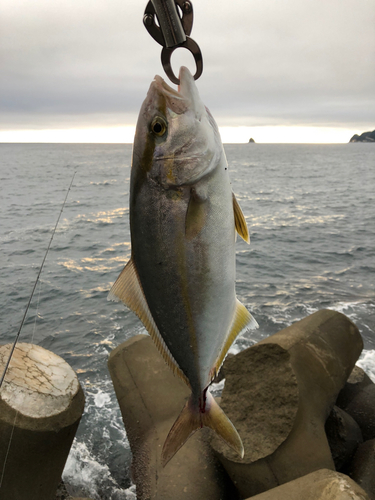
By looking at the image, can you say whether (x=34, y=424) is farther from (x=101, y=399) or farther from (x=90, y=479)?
(x=101, y=399)

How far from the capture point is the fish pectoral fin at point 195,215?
1.85 metres

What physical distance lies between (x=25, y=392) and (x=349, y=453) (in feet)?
13.8

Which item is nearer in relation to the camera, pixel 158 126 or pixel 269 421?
pixel 158 126

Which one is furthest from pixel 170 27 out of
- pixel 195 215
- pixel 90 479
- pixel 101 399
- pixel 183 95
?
pixel 101 399

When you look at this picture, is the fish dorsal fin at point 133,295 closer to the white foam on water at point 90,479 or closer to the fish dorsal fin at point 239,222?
the fish dorsal fin at point 239,222

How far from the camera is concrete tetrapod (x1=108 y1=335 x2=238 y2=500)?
4.62 meters

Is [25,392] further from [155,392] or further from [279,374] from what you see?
[279,374]

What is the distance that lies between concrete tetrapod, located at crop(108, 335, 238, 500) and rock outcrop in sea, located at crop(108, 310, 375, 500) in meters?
0.01

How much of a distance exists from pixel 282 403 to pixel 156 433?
187cm

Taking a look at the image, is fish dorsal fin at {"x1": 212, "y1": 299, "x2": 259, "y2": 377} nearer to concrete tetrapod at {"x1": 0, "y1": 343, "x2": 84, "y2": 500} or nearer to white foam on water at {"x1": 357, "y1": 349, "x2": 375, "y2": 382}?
concrete tetrapod at {"x1": 0, "y1": 343, "x2": 84, "y2": 500}

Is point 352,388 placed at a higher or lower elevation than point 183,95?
lower

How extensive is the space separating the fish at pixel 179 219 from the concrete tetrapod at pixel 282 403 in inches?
120

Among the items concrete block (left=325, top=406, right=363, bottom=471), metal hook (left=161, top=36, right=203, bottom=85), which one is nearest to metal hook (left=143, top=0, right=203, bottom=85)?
metal hook (left=161, top=36, right=203, bottom=85)

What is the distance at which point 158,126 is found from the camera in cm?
185
